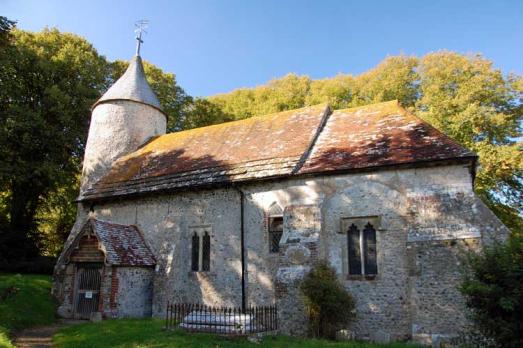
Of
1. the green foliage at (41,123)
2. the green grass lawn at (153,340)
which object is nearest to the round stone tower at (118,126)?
the green foliage at (41,123)

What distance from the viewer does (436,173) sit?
13.0 m

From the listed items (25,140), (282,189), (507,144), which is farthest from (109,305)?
(507,144)

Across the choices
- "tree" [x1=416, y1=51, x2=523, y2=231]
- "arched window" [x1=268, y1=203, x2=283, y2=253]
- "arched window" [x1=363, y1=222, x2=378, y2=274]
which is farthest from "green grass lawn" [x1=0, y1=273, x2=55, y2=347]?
"tree" [x1=416, y1=51, x2=523, y2=231]

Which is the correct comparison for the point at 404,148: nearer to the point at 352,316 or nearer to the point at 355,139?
the point at 355,139

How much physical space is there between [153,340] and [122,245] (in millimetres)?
6562

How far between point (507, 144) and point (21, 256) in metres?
30.3

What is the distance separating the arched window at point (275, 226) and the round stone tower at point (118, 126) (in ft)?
36.4

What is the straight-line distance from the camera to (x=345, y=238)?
1388cm

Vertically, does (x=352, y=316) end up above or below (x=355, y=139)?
below

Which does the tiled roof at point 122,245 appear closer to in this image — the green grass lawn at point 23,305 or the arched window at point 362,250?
the green grass lawn at point 23,305

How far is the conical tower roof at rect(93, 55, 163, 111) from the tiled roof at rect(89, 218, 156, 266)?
28.8 feet

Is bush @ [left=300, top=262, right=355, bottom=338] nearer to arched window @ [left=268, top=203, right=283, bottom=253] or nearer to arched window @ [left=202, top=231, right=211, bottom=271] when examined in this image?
arched window @ [left=268, top=203, right=283, bottom=253]

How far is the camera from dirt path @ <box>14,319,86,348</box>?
37.7 feet

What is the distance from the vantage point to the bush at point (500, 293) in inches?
314
